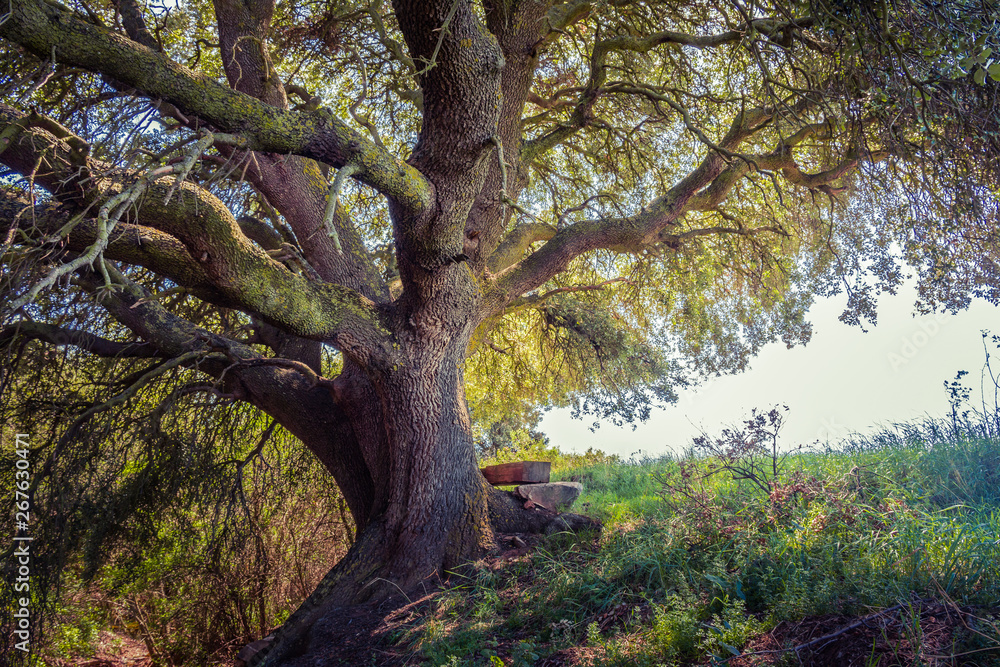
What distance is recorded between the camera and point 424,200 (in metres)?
4.35

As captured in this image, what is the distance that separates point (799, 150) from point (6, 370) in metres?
9.14

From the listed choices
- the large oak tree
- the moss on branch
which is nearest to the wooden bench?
the large oak tree

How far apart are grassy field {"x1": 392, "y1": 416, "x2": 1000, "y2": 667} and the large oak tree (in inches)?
49.5

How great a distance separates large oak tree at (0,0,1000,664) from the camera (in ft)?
11.6

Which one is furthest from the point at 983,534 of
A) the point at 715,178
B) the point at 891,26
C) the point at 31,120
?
the point at 31,120

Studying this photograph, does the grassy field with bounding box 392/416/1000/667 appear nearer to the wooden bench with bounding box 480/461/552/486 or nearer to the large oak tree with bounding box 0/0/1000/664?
the large oak tree with bounding box 0/0/1000/664

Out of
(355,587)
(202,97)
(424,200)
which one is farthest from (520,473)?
(202,97)

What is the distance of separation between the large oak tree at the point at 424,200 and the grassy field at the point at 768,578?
1.26 metres

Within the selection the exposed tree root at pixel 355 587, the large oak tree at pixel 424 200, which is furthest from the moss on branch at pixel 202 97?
the exposed tree root at pixel 355 587

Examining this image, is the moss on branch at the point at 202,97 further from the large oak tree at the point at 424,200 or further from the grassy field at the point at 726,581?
the grassy field at the point at 726,581

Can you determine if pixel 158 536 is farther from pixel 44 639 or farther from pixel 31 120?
pixel 31 120

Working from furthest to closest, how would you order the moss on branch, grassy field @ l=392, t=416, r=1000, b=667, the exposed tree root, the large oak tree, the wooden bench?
the wooden bench < the exposed tree root < the large oak tree < the moss on branch < grassy field @ l=392, t=416, r=1000, b=667

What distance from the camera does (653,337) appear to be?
1019cm

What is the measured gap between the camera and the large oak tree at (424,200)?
3.54 meters
